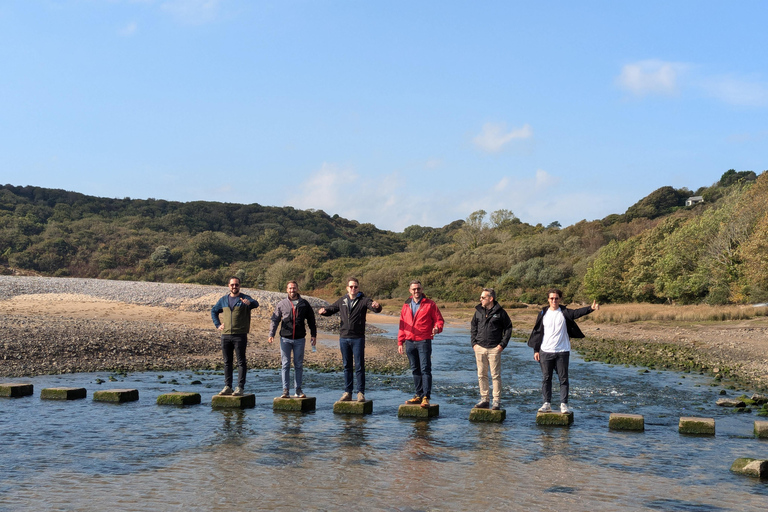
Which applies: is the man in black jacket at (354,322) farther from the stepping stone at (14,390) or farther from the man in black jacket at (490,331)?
the stepping stone at (14,390)

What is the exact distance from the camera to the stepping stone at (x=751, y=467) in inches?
309

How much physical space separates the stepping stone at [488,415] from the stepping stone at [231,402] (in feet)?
13.9

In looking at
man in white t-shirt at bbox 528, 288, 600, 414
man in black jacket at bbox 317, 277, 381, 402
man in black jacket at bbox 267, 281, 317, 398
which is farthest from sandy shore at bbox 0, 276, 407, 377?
man in white t-shirt at bbox 528, 288, 600, 414

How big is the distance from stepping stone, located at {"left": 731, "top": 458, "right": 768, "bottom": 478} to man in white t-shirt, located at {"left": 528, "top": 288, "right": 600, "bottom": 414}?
9.70 ft

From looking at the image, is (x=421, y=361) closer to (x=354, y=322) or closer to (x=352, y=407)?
(x=354, y=322)

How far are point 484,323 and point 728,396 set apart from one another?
738cm

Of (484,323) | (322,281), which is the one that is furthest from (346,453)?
(322,281)

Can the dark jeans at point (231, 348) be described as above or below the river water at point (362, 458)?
above

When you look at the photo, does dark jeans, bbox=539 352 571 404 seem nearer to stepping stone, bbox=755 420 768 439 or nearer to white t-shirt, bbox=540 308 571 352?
white t-shirt, bbox=540 308 571 352

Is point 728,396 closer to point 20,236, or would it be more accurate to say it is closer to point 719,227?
point 719,227

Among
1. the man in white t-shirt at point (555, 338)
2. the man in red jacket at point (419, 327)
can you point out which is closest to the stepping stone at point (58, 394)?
the man in red jacket at point (419, 327)

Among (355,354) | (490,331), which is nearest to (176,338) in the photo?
(355,354)

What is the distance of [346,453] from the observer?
8883mm

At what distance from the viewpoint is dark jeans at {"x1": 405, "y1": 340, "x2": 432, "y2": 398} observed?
36.2ft
